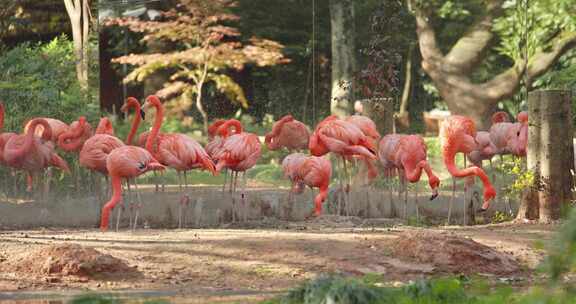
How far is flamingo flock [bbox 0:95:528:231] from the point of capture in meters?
11.3

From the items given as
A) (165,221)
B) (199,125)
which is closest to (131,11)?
(199,125)

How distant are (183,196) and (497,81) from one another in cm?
441

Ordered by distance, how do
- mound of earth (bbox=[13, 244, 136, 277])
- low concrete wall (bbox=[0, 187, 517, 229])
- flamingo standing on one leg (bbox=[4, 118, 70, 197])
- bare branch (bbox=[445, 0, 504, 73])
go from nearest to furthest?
mound of earth (bbox=[13, 244, 136, 277]) < flamingo standing on one leg (bbox=[4, 118, 70, 197]) < low concrete wall (bbox=[0, 187, 517, 229]) < bare branch (bbox=[445, 0, 504, 73])

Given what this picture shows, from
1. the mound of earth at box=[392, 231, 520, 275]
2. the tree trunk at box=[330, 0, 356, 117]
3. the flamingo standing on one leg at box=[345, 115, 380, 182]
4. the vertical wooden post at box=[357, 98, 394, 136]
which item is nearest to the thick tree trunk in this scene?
the flamingo standing on one leg at box=[345, 115, 380, 182]

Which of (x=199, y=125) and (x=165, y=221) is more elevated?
(x=199, y=125)

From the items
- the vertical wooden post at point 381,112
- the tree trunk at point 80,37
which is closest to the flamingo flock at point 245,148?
the tree trunk at point 80,37

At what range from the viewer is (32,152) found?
1177cm

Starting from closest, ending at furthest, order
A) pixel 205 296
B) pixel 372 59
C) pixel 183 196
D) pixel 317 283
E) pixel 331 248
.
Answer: pixel 317 283
pixel 205 296
pixel 331 248
pixel 183 196
pixel 372 59

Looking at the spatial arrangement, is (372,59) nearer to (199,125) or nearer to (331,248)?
(199,125)

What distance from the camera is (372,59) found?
534 inches

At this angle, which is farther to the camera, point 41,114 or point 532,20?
point 532,20

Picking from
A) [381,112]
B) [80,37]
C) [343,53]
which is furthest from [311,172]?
[80,37]

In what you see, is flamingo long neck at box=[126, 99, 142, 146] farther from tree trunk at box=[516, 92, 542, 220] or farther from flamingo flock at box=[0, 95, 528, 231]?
tree trunk at box=[516, 92, 542, 220]

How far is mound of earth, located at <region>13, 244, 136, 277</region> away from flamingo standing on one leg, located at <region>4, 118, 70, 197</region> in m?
3.66
